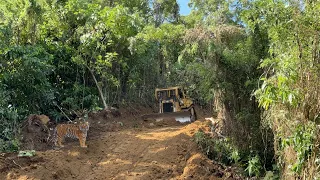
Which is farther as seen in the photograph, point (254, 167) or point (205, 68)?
point (205, 68)

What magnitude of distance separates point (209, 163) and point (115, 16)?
5.71m

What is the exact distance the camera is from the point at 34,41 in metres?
9.54

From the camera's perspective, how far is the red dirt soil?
19.0 ft

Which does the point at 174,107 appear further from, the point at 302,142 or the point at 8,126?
the point at 302,142

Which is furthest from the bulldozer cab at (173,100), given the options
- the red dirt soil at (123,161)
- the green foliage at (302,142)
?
the green foliage at (302,142)

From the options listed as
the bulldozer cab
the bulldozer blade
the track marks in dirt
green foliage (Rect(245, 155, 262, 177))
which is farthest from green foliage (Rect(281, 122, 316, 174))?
the bulldozer cab

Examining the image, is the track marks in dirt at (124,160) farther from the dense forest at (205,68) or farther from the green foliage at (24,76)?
the green foliage at (24,76)

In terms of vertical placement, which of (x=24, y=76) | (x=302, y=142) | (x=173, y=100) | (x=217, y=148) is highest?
(x=24, y=76)

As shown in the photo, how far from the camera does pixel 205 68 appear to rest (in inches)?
266

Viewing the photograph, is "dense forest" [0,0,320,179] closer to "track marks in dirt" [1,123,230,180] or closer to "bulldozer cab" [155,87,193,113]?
"track marks in dirt" [1,123,230,180]

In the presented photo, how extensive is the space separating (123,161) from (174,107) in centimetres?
496

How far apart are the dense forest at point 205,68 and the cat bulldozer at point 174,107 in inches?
54.6

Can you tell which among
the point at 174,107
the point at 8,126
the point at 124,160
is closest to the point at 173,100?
the point at 174,107

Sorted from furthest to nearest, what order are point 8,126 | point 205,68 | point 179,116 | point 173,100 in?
point 173,100 < point 179,116 < point 8,126 < point 205,68
